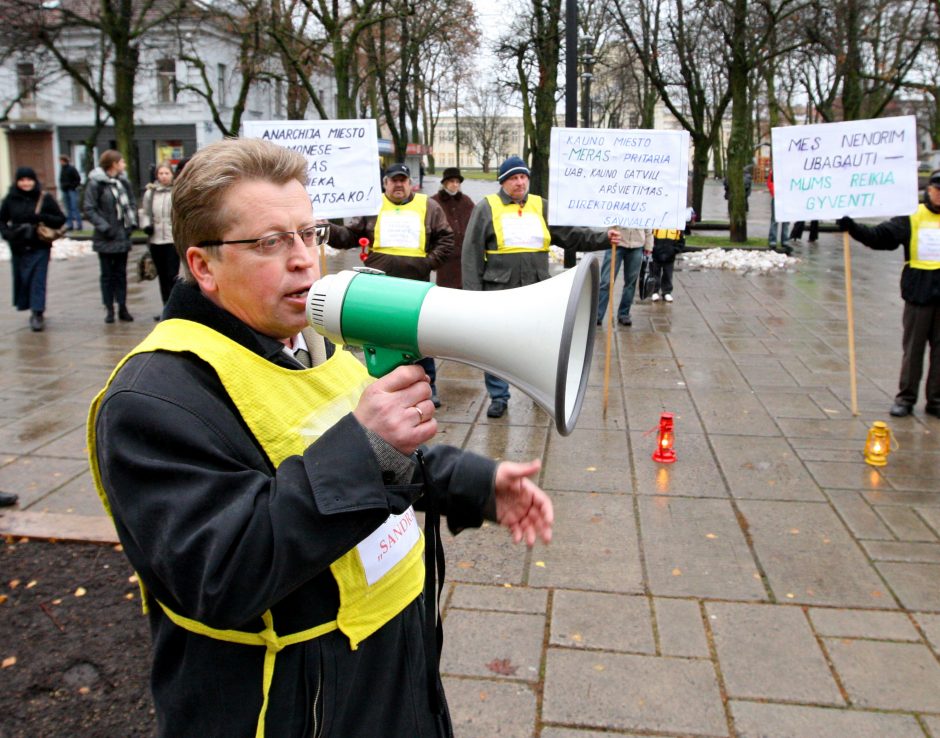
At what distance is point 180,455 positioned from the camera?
4.18 feet

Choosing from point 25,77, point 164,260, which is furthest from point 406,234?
point 25,77

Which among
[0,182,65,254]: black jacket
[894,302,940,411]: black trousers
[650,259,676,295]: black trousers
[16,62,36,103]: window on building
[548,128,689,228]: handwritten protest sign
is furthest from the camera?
[16,62,36,103]: window on building

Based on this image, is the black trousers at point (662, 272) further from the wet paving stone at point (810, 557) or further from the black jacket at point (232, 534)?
the black jacket at point (232, 534)

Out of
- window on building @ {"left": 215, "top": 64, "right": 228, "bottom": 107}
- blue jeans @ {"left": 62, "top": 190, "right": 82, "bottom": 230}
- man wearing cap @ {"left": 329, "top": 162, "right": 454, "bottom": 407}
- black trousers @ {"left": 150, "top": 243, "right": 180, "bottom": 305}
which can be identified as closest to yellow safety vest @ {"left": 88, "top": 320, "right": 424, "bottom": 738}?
man wearing cap @ {"left": 329, "top": 162, "right": 454, "bottom": 407}

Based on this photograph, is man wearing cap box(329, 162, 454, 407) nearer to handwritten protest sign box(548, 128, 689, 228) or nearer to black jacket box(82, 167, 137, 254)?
handwritten protest sign box(548, 128, 689, 228)

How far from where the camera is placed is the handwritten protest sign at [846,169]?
20.6ft

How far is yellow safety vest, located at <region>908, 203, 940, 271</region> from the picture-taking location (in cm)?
642

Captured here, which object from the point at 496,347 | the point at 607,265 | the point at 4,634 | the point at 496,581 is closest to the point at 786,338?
the point at 607,265

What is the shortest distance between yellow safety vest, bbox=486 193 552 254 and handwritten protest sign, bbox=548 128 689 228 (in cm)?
32

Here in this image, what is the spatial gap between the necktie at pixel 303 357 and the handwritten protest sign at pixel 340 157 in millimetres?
5375

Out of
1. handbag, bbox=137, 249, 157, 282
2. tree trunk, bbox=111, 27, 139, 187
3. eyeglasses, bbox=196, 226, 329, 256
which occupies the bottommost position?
handbag, bbox=137, 249, 157, 282

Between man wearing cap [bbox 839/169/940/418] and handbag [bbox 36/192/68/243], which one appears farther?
handbag [bbox 36/192/68/243]

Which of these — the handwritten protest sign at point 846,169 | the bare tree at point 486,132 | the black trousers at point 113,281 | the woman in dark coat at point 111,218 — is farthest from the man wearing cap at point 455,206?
the bare tree at point 486,132

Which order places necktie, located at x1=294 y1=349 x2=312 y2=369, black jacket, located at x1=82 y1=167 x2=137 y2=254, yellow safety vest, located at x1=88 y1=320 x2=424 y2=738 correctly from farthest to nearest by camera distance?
black jacket, located at x1=82 y1=167 x2=137 y2=254, necktie, located at x1=294 y1=349 x2=312 y2=369, yellow safety vest, located at x1=88 y1=320 x2=424 y2=738
